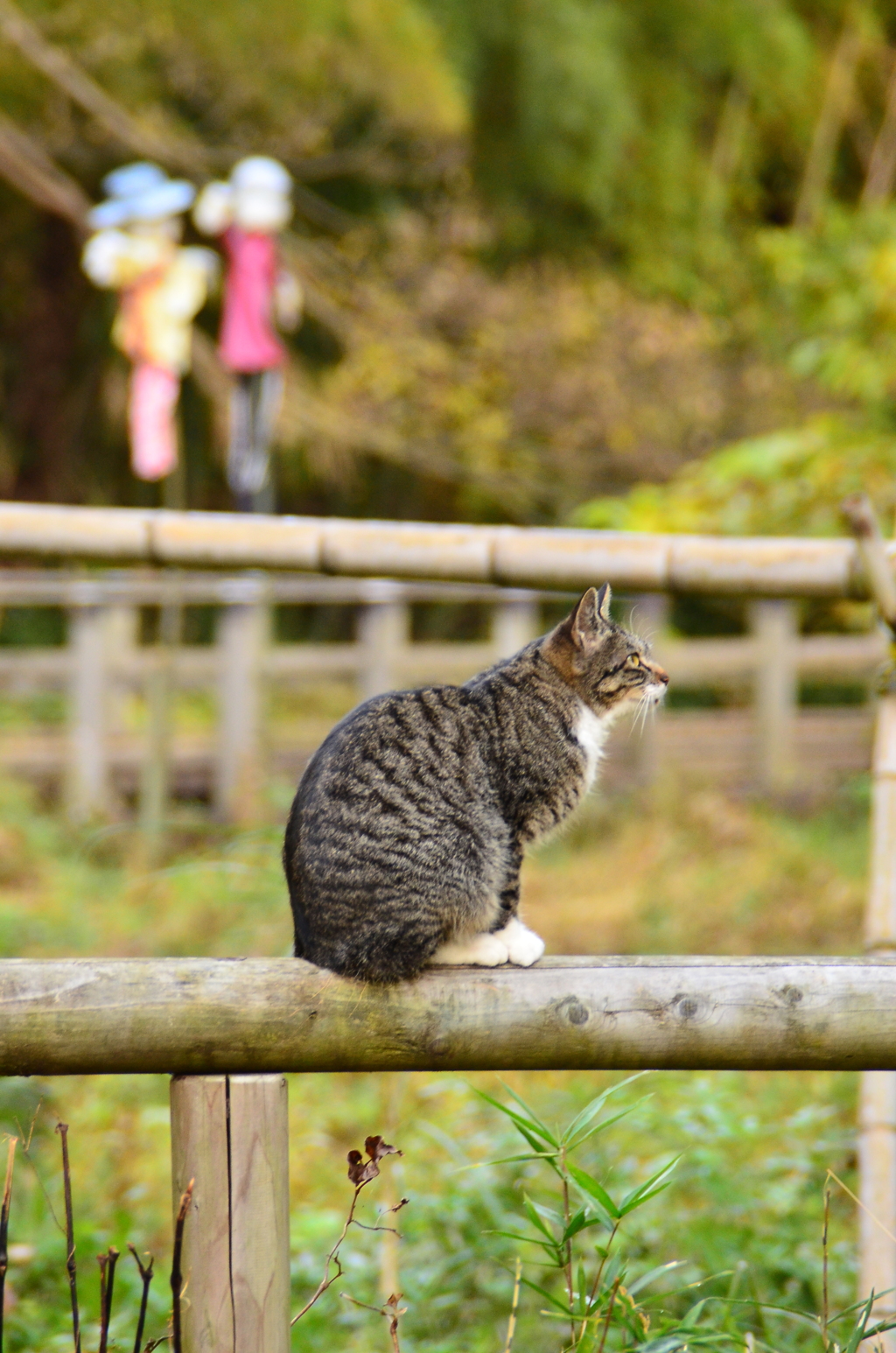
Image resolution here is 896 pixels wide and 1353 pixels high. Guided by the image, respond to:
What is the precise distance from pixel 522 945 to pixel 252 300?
4.01 metres

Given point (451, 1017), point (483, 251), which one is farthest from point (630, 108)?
point (451, 1017)

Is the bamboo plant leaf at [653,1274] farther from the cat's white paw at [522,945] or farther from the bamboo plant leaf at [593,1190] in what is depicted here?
the cat's white paw at [522,945]

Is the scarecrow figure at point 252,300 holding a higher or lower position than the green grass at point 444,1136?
higher

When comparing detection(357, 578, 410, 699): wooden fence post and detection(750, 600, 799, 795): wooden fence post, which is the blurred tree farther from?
detection(750, 600, 799, 795): wooden fence post

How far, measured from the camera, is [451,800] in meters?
1.34

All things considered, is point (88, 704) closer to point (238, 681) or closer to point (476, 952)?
point (238, 681)

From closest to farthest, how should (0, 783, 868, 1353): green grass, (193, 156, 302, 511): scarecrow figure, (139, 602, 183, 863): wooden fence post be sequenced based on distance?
1. (0, 783, 868, 1353): green grass
2. (139, 602, 183, 863): wooden fence post
3. (193, 156, 302, 511): scarecrow figure

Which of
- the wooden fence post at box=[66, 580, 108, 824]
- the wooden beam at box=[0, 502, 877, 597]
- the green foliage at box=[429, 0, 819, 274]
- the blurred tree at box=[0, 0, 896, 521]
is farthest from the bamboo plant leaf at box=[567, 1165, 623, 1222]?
the green foliage at box=[429, 0, 819, 274]

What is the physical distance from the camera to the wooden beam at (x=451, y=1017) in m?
1.15

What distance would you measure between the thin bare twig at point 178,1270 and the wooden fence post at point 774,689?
499 cm

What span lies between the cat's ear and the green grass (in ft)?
1.98

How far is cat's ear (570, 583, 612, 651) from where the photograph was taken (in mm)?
1416

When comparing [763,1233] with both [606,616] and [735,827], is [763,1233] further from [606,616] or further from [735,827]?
[735,827]

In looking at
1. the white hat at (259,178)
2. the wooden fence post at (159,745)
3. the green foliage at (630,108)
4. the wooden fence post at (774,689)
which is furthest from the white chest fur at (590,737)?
the green foliage at (630,108)
